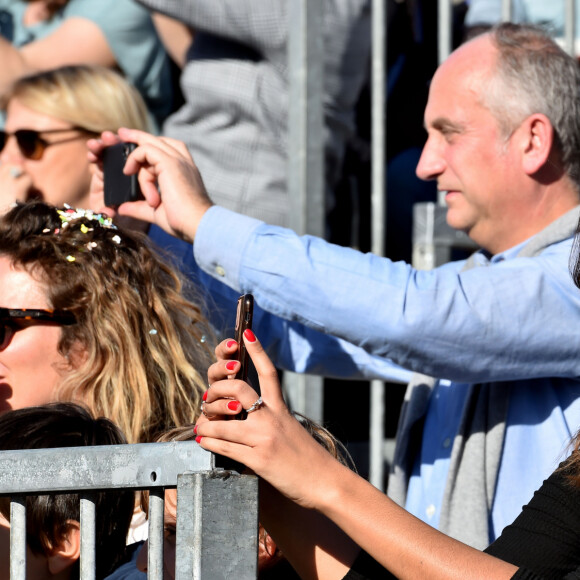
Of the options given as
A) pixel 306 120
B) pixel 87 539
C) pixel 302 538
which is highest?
pixel 306 120

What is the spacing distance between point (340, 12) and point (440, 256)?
0.88 metres

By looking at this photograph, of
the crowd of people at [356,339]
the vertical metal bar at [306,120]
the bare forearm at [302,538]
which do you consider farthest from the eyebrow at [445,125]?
the bare forearm at [302,538]

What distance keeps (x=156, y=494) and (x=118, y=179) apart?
127 centimetres

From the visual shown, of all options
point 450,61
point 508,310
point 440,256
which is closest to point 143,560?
point 508,310

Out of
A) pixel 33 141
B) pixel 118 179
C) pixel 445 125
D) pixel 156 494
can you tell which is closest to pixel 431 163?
pixel 445 125

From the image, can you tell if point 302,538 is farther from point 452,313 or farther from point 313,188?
point 313,188

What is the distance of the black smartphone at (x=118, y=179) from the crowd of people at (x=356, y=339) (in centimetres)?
3

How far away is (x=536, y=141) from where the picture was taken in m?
2.18

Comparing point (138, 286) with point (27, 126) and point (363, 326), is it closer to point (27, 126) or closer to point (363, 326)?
point (363, 326)

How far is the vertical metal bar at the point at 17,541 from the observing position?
1.13 meters

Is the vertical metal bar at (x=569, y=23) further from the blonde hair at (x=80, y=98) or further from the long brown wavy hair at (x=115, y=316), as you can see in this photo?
the long brown wavy hair at (x=115, y=316)

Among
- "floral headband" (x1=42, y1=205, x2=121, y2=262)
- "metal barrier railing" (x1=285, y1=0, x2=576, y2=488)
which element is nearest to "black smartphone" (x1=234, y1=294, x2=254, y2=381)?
"floral headband" (x1=42, y1=205, x2=121, y2=262)

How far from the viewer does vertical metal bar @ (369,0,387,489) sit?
3.06m

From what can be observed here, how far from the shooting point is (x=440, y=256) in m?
3.00
